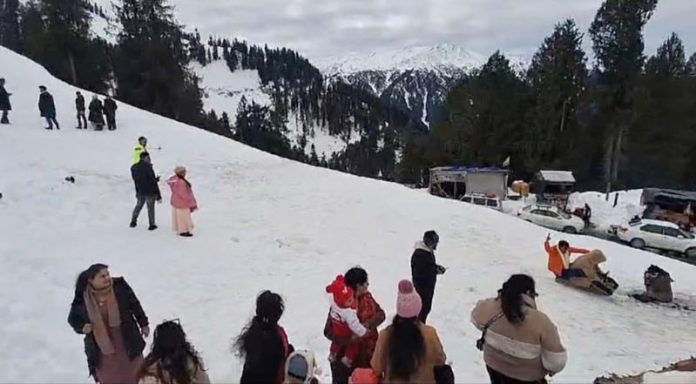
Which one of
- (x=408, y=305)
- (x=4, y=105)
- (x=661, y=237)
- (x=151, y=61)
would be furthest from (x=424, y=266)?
(x=151, y=61)

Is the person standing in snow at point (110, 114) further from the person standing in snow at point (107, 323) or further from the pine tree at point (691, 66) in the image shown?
the pine tree at point (691, 66)

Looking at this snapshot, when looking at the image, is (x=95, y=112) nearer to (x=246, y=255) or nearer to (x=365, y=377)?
(x=246, y=255)

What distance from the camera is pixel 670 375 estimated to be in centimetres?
656

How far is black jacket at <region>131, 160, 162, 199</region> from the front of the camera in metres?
11.3

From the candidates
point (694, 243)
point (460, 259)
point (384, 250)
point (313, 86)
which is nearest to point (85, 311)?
point (384, 250)

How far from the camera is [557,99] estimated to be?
53.4 meters

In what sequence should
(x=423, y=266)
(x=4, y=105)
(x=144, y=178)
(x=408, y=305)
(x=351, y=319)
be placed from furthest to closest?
(x=4, y=105) → (x=144, y=178) → (x=423, y=266) → (x=351, y=319) → (x=408, y=305)

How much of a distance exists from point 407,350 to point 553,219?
96.7 ft

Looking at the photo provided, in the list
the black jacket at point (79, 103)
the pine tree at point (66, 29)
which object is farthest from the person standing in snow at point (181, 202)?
the pine tree at point (66, 29)

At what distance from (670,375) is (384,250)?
26.1 ft

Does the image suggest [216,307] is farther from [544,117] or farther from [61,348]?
[544,117]

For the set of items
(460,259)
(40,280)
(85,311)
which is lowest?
(460,259)

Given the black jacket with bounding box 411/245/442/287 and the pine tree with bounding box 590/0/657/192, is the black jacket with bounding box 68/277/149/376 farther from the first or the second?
the pine tree with bounding box 590/0/657/192

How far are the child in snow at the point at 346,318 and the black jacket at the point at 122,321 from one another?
1.89 metres
